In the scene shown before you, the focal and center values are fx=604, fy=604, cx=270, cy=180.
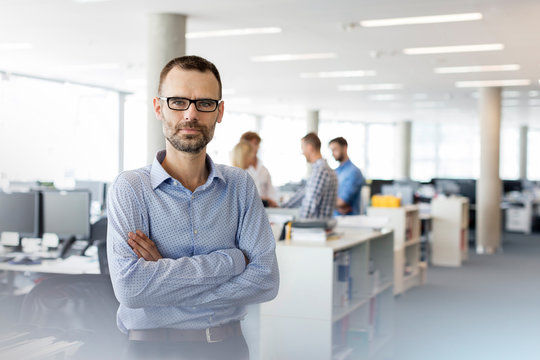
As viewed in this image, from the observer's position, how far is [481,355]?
496cm

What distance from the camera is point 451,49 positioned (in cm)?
927

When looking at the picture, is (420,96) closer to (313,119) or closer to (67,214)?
(313,119)

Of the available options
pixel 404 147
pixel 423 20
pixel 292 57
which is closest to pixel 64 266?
pixel 423 20

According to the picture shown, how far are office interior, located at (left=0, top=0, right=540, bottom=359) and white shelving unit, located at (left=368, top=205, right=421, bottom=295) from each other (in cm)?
4

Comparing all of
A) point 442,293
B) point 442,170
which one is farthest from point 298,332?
point 442,170

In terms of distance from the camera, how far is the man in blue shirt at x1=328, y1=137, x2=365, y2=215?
6.46 m

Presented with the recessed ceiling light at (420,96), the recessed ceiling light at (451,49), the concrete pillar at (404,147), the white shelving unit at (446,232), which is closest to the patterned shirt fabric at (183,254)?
the recessed ceiling light at (451,49)

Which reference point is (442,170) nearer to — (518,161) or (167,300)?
(518,161)

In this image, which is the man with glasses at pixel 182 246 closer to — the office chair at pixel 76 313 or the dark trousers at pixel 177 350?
the dark trousers at pixel 177 350

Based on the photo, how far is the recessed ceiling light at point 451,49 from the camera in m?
8.95

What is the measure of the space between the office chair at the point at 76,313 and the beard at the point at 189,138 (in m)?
0.70

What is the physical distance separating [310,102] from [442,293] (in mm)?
10283

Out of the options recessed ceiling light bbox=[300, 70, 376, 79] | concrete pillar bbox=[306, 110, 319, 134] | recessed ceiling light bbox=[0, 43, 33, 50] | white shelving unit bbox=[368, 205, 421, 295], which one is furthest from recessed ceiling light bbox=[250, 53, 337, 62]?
concrete pillar bbox=[306, 110, 319, 134]

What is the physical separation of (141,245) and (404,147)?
2149cm
